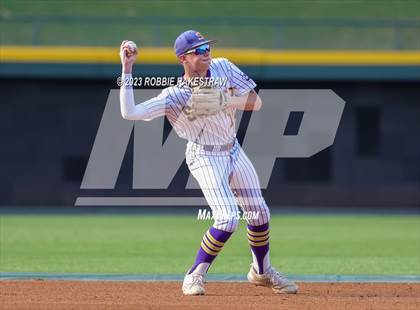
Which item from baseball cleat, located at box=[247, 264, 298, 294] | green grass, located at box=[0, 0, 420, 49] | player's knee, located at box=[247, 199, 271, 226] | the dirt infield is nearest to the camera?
the dirt infield

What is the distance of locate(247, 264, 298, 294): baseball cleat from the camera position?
312 inches

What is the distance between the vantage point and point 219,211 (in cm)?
760

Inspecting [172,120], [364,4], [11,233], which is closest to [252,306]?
[172,120]

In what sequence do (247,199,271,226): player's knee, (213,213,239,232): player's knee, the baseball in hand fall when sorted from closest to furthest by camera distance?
the baseball in hand → (213,213,239,232): player's knee → (247,199,271,226): player's knee

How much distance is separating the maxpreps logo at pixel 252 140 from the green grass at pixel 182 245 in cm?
195

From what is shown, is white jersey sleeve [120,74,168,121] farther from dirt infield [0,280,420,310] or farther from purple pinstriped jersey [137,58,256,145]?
dirt infield [0,280,420,310]

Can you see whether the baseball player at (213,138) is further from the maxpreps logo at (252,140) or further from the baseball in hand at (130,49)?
the maxpreps logo at (252,140)

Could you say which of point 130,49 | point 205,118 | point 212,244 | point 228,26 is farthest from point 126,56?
point 228,26

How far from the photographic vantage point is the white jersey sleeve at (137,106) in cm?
724

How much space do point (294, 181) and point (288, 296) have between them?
40.0ft

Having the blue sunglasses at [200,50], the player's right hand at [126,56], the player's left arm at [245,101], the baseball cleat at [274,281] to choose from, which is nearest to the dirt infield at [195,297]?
the baseball cleat at [274,281]

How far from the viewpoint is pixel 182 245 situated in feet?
41.7

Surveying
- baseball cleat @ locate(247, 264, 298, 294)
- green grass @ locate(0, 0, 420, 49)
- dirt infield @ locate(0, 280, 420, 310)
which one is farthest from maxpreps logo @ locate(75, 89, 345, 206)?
baseball cleat @ locate(247, 264, 298, 294)

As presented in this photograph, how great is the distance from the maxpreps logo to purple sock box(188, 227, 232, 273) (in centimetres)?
1152
